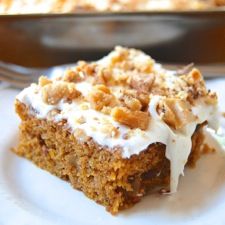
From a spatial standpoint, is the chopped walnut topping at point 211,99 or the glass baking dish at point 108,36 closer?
the chopped walnut topping at point 211,99

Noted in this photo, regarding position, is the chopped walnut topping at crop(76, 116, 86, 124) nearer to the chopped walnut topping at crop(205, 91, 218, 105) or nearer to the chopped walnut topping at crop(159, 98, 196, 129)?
the chopped walnut topping at crop(159, 98, 196, 129)

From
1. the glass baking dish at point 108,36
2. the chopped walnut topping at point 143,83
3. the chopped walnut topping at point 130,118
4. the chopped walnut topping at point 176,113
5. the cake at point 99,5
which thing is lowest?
the chopped walnut topping at point 130,118

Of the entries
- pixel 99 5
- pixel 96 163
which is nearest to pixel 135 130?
pixel 96 163

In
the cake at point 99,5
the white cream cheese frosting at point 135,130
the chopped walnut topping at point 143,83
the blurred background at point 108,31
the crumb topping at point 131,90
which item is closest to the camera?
the white cream cheese frosting at point 135,130

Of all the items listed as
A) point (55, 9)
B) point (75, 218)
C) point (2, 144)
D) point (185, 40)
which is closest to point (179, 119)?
point (75, 218)

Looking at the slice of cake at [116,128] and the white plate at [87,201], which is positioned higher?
the slice of cake at [116,128]

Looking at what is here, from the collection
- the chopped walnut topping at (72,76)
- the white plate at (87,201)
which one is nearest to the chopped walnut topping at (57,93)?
the chopped walnut topping at (72,76)

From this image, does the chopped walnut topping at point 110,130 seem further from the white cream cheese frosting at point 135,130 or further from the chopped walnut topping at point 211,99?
Result: the chopped walnut topping at point 211,99
